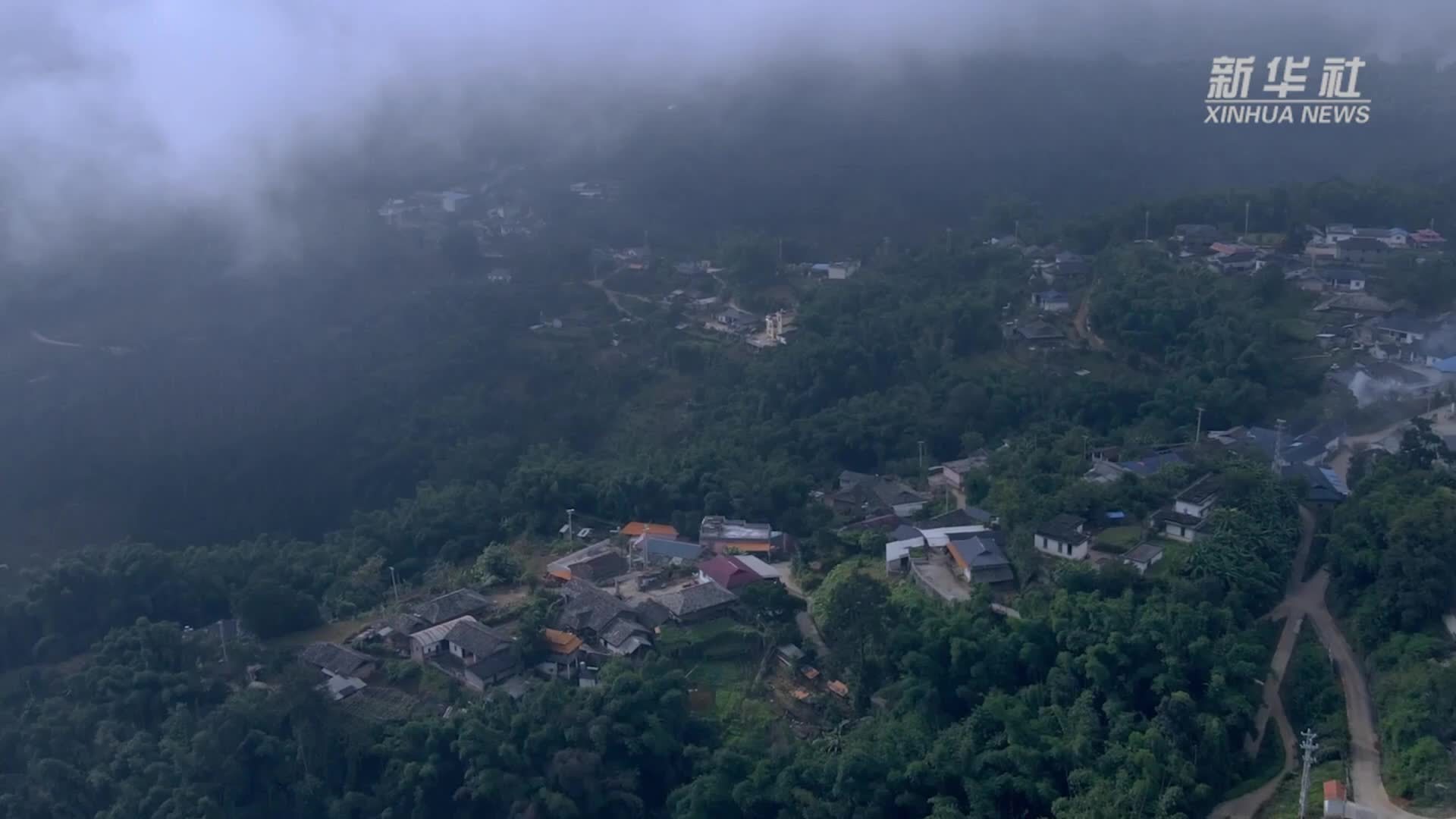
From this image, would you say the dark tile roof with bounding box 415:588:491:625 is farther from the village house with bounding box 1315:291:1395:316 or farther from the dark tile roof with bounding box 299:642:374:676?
the village house with bounding box 1315:291:1395:316

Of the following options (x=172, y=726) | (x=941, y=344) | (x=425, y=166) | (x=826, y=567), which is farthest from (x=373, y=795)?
(x=425, y=166)

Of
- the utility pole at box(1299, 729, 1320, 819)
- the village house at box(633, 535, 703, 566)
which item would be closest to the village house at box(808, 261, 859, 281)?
the village house at box(633, 535, 703, 566)

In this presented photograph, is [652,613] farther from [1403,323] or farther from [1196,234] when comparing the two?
[1196,234]

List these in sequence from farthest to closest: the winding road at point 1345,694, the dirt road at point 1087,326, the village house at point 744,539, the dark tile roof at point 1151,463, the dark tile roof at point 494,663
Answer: the dirt road at point 1087,326, the dark tile roof at point 1151,463, the village house at point 744,539, the dark tile roof at point 494,663, the winding road at point 1345,694

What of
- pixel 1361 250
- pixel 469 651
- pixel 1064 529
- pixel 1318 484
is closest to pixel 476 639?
pixel 469 651

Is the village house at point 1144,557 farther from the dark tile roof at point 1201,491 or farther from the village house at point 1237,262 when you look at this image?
the village house at point 1237,262

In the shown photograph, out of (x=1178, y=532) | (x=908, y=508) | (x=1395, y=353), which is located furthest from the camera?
(x=1395, y=353)

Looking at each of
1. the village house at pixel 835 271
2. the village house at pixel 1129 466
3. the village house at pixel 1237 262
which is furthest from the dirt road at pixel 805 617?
the village house at pixel 835 271

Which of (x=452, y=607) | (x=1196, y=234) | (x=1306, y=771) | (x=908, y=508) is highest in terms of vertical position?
(x=1196, y=234)
